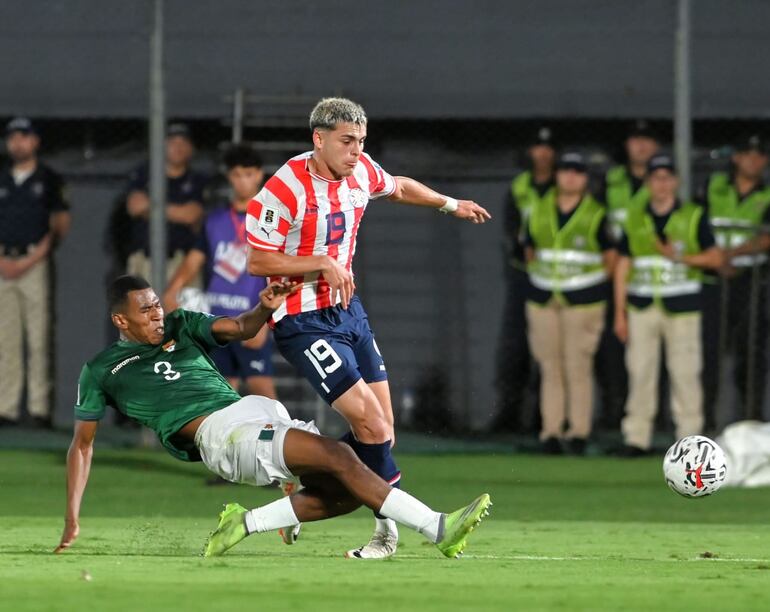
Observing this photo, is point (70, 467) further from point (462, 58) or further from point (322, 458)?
point (462, 58)

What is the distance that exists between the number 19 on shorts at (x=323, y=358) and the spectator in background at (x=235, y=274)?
3.74 metres

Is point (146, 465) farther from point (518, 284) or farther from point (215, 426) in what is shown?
point (215, 426)

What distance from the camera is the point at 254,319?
27.0 feet

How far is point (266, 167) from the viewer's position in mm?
15992

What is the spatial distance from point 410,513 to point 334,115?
1.98 meters

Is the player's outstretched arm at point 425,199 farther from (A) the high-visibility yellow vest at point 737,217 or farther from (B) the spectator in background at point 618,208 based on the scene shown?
(A) the high-visibility yellow vest at point 737,217

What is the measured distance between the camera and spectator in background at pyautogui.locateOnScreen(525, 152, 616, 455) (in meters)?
14.8

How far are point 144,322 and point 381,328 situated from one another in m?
8.17

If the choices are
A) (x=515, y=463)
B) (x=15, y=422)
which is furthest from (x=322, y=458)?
(x=15, y=422)

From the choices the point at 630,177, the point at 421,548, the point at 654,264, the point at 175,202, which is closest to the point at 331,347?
the point at 421,548

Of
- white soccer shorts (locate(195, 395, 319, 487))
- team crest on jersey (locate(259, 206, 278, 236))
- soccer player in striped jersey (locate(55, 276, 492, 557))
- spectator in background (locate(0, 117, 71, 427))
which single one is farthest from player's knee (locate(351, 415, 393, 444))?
spectator in background (locate(0, 117, 71, 427))

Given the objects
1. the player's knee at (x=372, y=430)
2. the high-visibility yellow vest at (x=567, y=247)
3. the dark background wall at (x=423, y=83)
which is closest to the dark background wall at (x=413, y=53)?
the dark background wall at (x=423, y=83)

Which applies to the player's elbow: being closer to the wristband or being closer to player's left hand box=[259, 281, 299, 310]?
player's left hand box=[259, 281, 299, 310]

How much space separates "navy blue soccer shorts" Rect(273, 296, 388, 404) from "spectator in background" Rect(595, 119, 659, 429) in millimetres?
6395
